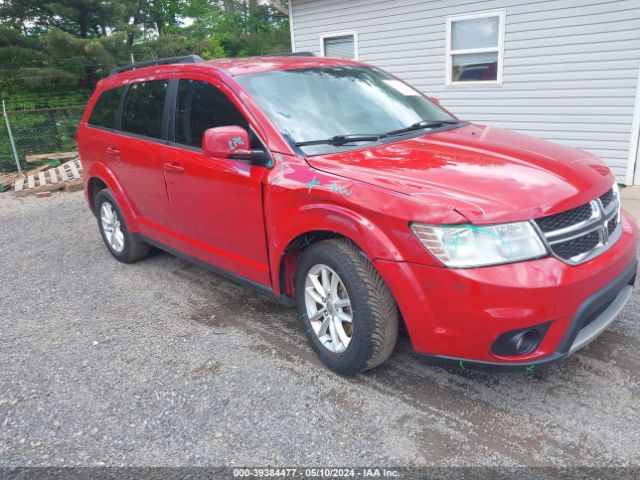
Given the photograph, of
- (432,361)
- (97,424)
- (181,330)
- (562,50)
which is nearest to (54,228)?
(181,330)

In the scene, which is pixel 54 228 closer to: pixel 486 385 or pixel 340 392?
→ pixel 340 392

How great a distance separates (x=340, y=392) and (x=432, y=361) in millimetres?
596

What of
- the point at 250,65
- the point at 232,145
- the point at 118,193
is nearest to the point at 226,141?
the point at 232,145

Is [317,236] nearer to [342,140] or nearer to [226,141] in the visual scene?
[342,140]

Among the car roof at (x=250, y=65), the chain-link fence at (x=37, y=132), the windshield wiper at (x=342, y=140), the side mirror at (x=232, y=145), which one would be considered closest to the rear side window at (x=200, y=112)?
the car roof at (x=250, y=65)

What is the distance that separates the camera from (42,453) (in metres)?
2.62

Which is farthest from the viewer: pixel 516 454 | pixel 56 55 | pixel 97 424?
pixel 56 55

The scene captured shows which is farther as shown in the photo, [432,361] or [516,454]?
[432,361]

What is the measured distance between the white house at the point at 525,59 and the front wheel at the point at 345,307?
20.7 feet

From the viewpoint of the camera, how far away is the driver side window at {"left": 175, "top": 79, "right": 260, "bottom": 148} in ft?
11.5

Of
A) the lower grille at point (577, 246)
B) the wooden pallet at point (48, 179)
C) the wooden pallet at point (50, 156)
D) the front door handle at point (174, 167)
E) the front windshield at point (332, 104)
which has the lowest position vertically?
the wooden pallet at point (48, 179)

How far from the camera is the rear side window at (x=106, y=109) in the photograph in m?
4.84

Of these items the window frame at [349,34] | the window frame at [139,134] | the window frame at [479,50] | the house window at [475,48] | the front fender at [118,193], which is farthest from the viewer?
the window frame at [349,34]

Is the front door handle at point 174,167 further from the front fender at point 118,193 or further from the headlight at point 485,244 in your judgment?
the headlight at point 485,244
